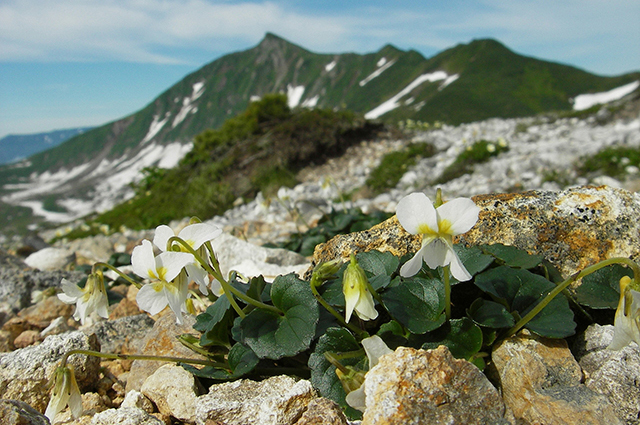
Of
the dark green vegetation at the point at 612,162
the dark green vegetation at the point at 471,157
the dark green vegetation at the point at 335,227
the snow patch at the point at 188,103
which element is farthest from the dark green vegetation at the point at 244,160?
the snow patch at the point at 188,103

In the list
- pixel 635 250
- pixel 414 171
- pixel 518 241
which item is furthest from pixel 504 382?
pixel 414 171

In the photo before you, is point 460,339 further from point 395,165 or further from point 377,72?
point 377,72

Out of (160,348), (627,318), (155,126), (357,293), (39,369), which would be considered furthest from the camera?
(155,126)

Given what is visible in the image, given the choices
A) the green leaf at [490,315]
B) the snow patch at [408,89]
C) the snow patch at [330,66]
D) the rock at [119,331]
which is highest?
the snow patch at [330,66]

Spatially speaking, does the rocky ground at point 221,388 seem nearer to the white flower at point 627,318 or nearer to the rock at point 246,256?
the rock at point 246,256

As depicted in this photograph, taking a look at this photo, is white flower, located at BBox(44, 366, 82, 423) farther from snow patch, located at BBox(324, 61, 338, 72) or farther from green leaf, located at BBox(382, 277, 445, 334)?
snow patch, located at BBox(324, 61, 338, 72)

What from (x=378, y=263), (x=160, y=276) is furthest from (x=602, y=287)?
(x=160, y=276)

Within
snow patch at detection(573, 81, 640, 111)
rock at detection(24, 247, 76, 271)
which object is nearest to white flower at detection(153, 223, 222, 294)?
rock at detection(24, 247, 76, 271)
